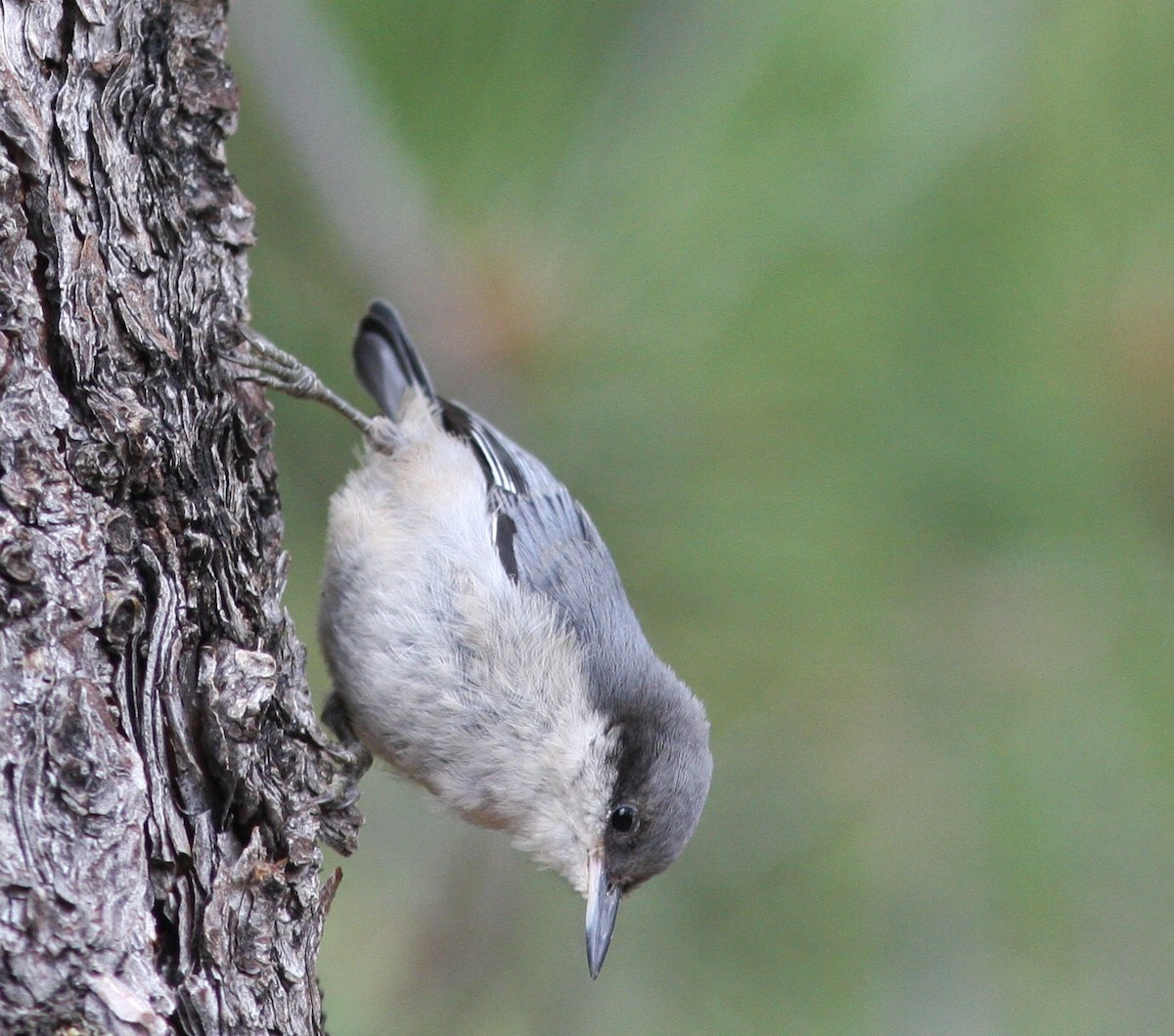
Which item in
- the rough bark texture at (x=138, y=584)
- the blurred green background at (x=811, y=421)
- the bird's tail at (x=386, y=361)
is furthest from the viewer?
the bird's tail at (x=386, y=361)

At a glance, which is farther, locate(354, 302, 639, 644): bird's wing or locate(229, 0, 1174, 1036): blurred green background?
locate(354, 302, 639, 644): bird's wing

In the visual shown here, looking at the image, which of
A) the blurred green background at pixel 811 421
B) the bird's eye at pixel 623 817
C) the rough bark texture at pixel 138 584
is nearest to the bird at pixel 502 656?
the bird's eye at pixel 623 817

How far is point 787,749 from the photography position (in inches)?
118

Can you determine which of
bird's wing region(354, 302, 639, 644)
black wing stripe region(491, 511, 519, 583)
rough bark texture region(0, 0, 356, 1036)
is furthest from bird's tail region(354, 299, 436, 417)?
rough bark texture region(0, 0, 356, 1036)

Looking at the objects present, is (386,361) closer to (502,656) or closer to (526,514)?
(526,514)

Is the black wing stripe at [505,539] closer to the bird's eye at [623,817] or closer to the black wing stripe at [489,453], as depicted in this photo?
the black wing stripe at [489,453]

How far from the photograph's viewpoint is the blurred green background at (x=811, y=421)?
94.3 inches

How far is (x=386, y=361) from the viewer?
2.73m

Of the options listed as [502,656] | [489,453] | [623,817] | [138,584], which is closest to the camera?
[138,584]

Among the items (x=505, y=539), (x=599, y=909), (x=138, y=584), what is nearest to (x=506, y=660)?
(x=505, y=539)

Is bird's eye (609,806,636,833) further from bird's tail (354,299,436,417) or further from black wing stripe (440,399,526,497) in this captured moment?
bird's tail (354,299,436,417)

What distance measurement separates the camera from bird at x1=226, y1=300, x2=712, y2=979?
2.45 m

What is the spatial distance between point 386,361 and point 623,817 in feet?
3.60

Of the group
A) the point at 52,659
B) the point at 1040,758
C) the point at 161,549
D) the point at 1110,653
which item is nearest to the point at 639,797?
the point at 1040,758
